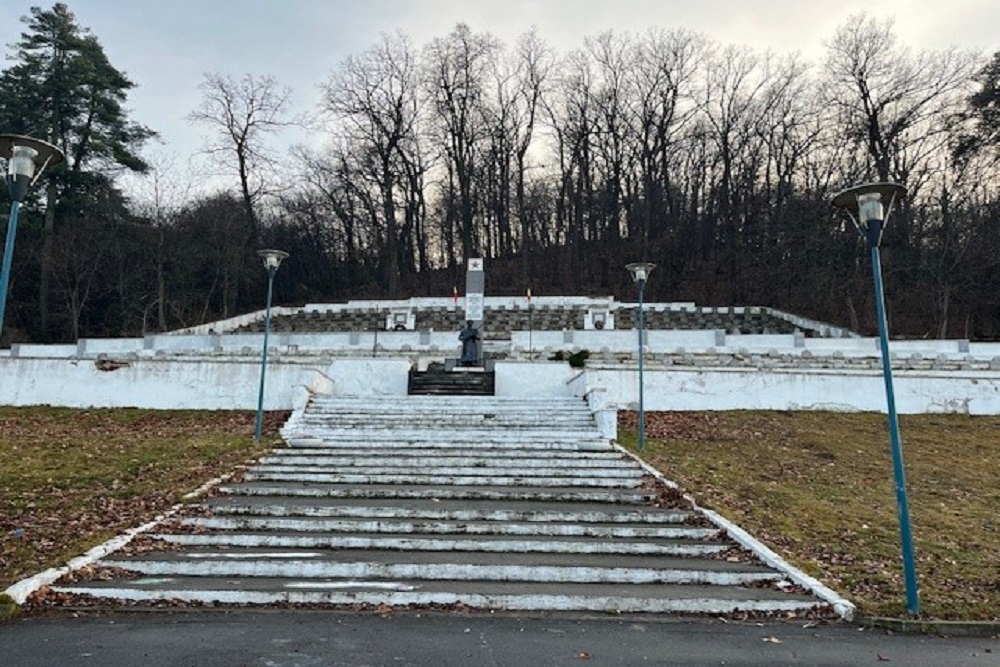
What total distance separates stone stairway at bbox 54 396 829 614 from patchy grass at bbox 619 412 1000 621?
0.81 meters

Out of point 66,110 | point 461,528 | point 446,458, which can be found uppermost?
point 66,110

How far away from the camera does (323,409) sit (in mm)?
14961

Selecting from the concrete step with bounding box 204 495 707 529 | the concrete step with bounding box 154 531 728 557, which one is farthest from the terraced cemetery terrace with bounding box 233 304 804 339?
the concrete step with bounding box 154 531 728 557

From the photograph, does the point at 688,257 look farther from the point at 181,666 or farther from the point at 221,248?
the point at 181,666

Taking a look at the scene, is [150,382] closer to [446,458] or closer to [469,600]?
[446,458]

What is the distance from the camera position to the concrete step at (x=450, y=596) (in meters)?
5.73

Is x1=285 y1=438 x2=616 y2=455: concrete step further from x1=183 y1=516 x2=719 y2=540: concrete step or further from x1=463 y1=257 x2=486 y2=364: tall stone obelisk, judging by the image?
x1=463 y1=257 x2=486 y2=364: tall stone obelisk

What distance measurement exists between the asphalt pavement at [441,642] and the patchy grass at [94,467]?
5.27ft

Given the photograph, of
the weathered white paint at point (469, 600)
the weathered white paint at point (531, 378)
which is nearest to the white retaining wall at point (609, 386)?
the weathered white paint at point (531, 378)

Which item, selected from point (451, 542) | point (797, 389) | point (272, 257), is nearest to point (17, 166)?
point (451, 542)

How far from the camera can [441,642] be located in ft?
16.1

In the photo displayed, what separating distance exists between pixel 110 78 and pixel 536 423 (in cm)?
3204

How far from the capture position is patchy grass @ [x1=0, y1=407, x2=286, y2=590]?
7207 millimetres

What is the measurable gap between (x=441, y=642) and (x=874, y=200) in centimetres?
549
